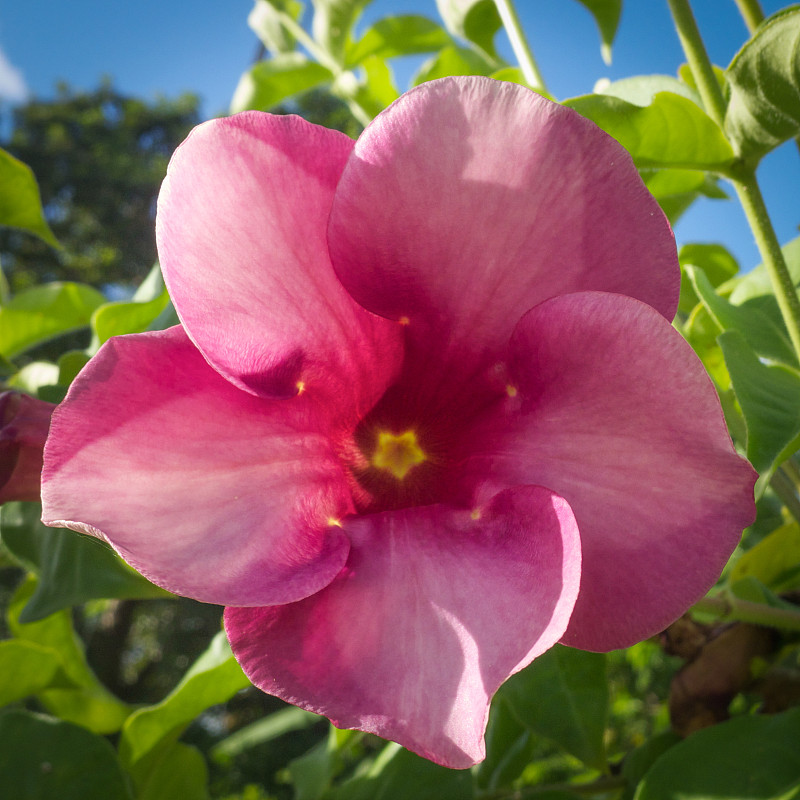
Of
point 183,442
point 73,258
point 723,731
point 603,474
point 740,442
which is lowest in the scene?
point 73,258

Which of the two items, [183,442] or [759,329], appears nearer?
[183,442]

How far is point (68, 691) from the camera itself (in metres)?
0.79

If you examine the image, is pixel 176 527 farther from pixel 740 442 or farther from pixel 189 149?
pixel 740 442

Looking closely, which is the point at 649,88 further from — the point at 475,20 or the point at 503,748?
the point at 503,748

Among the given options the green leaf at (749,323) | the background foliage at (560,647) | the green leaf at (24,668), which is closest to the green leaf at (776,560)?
the background foliage at (560,647)

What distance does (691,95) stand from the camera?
545 mm

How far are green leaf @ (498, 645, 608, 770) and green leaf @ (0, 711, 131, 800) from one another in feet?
1.07

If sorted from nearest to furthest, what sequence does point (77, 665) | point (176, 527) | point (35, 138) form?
point (176, 527) → point (77, 665) → point (35, 138)

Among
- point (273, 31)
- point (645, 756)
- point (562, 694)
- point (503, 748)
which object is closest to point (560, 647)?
point (562, 694)

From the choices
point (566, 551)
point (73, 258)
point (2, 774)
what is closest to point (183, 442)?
point (566, 551)

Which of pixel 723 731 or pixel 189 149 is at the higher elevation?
pixel 189 149

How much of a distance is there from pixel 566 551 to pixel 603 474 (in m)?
0.05

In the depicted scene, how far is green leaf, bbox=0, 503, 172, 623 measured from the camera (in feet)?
1.71

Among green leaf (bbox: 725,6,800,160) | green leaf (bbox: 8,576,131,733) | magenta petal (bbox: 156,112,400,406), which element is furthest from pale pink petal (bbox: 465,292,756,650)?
green leaf (bbox: 8,576,131,733)
